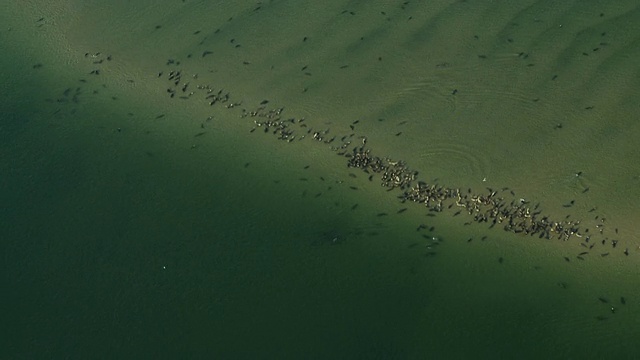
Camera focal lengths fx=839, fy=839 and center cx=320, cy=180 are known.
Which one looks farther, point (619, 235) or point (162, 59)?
point (162, 59)

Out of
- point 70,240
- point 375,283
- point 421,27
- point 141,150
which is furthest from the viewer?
point 421,27

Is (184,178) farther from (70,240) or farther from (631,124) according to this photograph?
(631,124)

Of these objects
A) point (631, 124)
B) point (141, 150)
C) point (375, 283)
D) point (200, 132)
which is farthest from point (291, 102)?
point (631, 124)

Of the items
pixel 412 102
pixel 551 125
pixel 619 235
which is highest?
pixel 412 102

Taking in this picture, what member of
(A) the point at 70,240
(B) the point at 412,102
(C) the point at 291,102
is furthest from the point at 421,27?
(A) the point at 70,240

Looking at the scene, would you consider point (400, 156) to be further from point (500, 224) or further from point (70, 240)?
point (70, 240)

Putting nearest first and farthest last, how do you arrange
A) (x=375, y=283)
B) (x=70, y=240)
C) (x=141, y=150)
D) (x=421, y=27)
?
1. (x=375, y=283)
2. (x=70, y=240)
3. (x=141, y=150)
4. (x=421, y=27)

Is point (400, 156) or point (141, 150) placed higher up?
point (141, 150)
